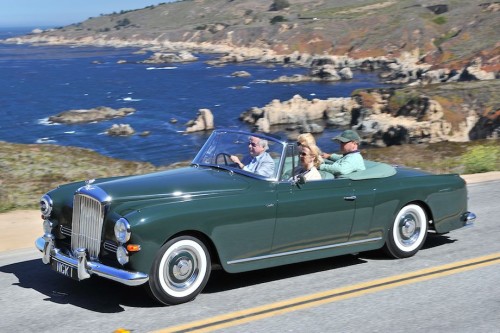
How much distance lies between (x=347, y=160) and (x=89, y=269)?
11.2 ft

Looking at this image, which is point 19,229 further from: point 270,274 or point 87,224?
point 270,274

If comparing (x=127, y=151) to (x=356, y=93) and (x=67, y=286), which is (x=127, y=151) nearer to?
(x=356, y=93)

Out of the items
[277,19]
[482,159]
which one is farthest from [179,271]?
[277,19]

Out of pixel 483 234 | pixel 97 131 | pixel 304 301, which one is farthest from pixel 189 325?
pixel 97 131

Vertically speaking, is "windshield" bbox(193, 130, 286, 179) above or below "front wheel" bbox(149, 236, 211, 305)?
above

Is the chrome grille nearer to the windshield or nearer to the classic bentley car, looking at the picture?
the classic bentley car

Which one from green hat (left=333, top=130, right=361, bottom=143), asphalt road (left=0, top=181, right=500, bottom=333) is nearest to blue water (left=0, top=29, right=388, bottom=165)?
green hat (left=333, top=130, right=361, bottom=143)

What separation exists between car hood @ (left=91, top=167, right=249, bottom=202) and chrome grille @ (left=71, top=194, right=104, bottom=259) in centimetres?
19

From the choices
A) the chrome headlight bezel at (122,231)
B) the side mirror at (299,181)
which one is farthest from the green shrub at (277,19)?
the chrome headlight bezel at (122,231)

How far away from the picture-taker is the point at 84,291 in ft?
24.0

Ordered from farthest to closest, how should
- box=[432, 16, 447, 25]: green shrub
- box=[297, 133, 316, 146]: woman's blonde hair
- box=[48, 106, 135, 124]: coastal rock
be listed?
1. box=[432, 16, 447, 25]: green shrub
2. box=[48, 106, 135, 124]: coastal rock
3. box=[297, 133, 316, 146]: woman's blonde hair

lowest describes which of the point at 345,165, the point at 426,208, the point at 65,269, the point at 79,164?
the point at 79,164

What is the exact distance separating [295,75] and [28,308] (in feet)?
341

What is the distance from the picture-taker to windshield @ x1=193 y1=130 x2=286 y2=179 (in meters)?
7.93
